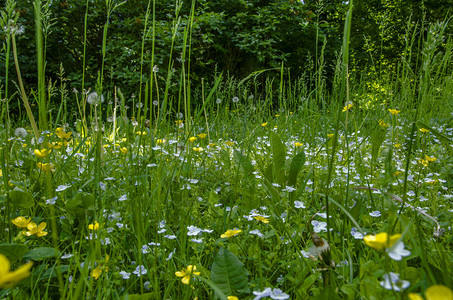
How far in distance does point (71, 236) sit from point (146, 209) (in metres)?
0.26

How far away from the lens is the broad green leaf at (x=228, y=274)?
2.82ft

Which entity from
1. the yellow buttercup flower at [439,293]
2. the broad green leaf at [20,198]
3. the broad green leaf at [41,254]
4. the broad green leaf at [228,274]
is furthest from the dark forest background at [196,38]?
the yellow buttercup flower at [439,293]

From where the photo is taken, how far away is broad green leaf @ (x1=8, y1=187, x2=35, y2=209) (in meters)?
1.13

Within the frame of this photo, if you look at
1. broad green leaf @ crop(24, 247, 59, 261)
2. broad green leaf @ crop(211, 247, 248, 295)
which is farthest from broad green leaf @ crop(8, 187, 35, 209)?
broad green leaf @ crop(211, 247, 248, 295)

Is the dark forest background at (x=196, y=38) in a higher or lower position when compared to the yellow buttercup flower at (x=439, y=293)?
higher

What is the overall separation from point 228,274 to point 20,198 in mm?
764

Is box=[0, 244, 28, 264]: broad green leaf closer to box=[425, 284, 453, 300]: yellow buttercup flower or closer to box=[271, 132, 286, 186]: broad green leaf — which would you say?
box=[425, 284, 453, 300]: yellow buttercup flower

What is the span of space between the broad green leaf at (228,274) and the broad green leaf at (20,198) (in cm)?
71

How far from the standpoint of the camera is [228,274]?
2.86ft

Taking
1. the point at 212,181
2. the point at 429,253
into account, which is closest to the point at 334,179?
the point at 212,181

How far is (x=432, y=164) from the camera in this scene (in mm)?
1986

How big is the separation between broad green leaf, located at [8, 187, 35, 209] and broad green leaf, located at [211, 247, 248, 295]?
707 mm

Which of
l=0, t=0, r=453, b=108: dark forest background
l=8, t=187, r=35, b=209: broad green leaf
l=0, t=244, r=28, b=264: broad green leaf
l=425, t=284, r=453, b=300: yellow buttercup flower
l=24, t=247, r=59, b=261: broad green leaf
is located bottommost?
l=24, t=247, r=59, b=261: broad green leaf

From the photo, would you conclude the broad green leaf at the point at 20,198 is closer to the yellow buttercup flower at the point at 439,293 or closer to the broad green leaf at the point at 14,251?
the broad green leaf at the point at 14,251
